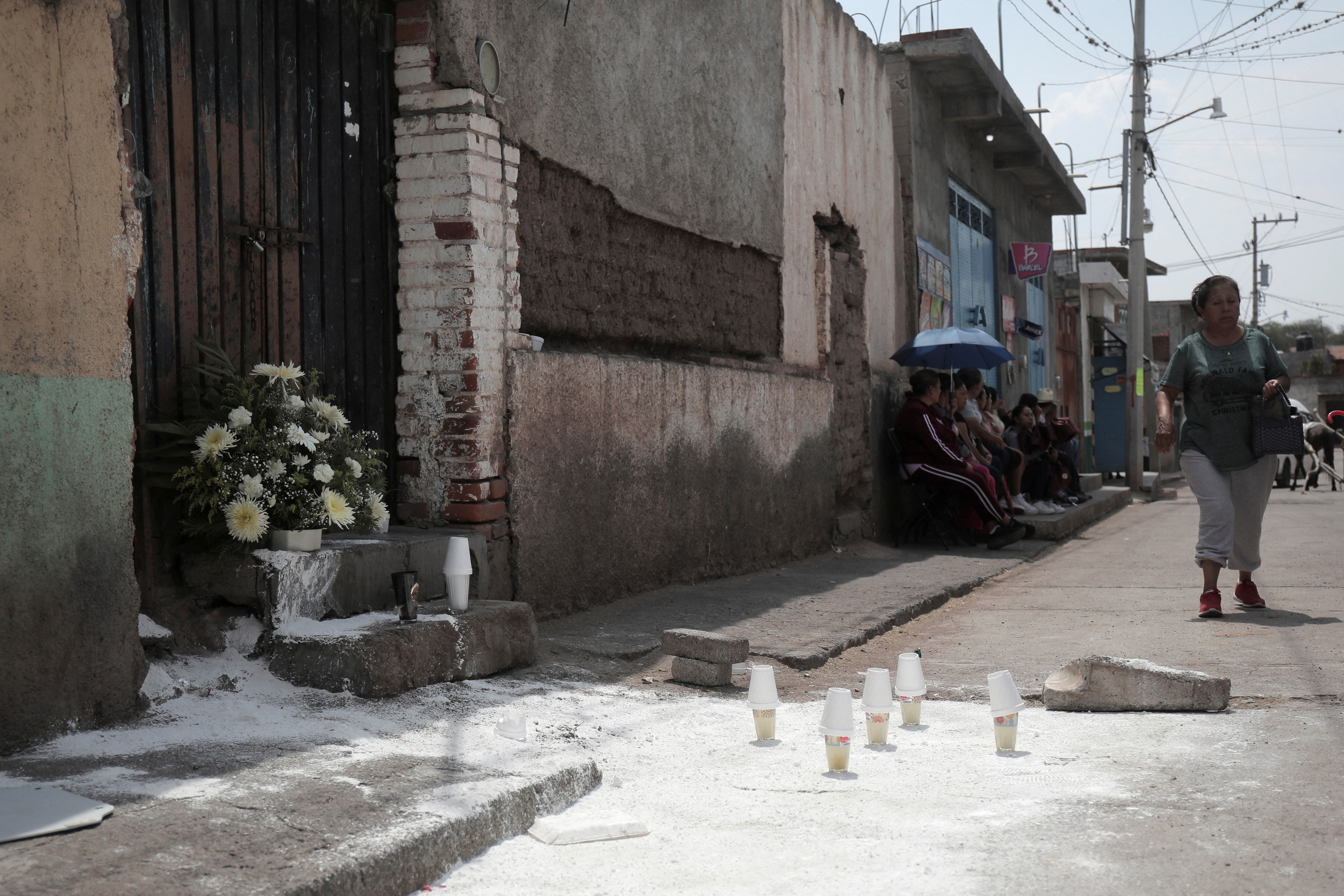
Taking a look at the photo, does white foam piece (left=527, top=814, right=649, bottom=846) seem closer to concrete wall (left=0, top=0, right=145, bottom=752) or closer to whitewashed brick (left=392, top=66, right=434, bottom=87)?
concrete wall (left=0, top=0, right=145, bottom=752)

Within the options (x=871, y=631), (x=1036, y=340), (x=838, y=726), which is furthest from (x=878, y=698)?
(x=1036, y=340)

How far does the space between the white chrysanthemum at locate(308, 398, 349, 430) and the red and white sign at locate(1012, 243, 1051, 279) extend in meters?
15.5

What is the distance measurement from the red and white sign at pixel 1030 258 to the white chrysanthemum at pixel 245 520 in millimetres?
16055

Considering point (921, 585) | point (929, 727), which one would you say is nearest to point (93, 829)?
point (929, 727)

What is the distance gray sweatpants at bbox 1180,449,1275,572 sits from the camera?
6.39m

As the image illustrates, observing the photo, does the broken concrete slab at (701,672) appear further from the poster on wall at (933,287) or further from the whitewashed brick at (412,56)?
the poster on wall at (933,287)

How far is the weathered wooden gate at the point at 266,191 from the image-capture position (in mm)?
4180

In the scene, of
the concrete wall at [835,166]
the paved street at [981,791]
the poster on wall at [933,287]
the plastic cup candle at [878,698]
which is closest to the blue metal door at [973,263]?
the poster on wall at [933,287]

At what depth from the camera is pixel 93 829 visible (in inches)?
99.1

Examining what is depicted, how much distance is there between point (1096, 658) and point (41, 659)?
329 cm

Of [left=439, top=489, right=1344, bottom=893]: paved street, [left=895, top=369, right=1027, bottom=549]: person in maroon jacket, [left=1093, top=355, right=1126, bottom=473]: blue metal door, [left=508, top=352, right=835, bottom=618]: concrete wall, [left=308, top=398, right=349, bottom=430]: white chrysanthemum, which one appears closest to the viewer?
[left=439, top=489, right=1344, bottom=893]: paved street

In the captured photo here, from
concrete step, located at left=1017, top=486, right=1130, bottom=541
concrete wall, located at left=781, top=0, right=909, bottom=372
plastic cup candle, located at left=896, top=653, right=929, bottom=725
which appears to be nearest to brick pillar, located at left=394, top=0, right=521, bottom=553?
plastic cup candle, located at left=896, top=653, right=929, bottom=725

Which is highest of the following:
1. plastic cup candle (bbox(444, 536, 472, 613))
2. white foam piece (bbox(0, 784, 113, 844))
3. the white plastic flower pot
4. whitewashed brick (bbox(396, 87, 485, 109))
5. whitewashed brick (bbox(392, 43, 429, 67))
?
whitewashed brick (bbox(392, 43, 429, 67))

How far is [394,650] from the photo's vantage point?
157 inches
